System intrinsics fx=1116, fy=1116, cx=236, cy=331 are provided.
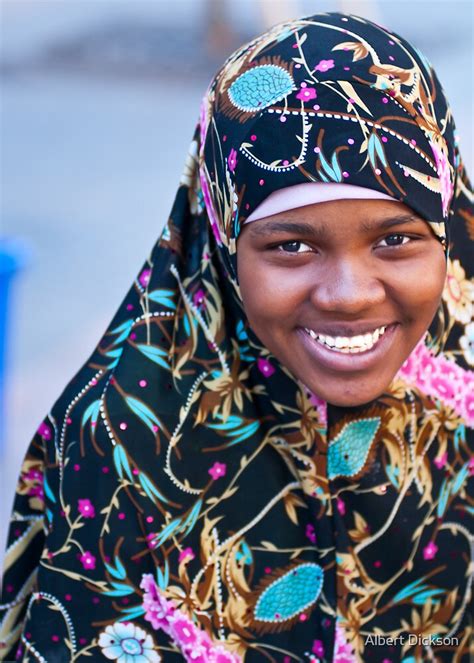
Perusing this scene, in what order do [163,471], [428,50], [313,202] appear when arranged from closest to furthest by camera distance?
[313,202]
[163,471]
[428,50]

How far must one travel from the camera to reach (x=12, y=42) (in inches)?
422

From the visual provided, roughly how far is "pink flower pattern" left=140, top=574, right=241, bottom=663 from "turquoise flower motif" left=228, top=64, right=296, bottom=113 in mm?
865

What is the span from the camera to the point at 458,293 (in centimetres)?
217

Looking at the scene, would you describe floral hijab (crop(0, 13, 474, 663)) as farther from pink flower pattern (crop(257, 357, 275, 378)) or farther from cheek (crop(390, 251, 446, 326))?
cheek (crop(390, 251, 446, 326))

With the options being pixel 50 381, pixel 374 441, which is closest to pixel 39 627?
pixel 374 441

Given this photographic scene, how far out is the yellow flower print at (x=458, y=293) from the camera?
215 centimetres

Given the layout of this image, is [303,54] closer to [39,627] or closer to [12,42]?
[39,627]

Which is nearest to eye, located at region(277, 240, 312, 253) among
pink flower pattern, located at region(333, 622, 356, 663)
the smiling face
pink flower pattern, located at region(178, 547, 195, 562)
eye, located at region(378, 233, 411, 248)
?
the smiling face

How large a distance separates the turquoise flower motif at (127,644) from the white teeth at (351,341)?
2.14ft

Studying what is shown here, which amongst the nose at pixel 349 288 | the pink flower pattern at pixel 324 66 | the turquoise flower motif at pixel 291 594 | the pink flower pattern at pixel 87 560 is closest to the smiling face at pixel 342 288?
the nose at pixel 349 288

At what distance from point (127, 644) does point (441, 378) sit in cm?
78

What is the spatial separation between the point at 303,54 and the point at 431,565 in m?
0.99

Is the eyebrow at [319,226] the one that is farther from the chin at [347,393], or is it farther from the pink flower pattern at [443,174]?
the chin at [347,393]

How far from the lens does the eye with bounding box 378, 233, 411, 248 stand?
1799mm
